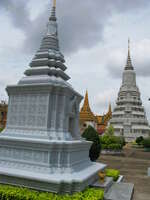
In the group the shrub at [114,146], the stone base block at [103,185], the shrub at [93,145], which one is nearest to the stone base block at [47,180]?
the stone base block at [103,185]

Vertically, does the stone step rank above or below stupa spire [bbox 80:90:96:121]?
below

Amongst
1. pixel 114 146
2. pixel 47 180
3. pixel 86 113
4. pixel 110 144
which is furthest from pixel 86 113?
pixel 47 180

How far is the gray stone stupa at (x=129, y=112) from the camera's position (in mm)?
60062

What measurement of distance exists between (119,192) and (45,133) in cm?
510

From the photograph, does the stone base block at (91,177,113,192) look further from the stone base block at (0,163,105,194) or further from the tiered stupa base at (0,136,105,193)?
the stone base block at (0,163,105,194)

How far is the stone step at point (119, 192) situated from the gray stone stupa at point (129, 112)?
160 feet

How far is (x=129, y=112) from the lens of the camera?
6038 cm

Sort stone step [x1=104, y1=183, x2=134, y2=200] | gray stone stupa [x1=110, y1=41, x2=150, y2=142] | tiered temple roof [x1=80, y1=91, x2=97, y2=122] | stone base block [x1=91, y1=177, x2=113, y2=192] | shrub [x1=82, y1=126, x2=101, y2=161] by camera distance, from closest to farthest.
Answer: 1. stone step [x1=104, y1=183, x2=134, y2=200]
2. stone base block [x1=91, y1=177, x2=113, y2=192]
3. shrub [x1=82, y1=126, x2=101, y2=161]
4. gray stone stupa [x1=110, y1=41, x2=150, y2=142]
5. tiered temple roof [x1=80, y1=91, x2=97, y2=122]

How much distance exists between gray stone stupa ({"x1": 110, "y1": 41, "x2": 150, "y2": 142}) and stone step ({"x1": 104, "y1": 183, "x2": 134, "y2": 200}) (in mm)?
48671

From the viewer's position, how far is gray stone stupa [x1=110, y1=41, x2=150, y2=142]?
60.1 meters

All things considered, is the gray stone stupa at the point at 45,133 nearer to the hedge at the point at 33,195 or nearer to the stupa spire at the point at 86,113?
the hedge at the point at 33,195

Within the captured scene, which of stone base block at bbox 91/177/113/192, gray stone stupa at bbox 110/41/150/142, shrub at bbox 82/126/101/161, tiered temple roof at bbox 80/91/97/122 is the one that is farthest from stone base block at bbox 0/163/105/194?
tiered temple roof at bbox 80/91/97/122

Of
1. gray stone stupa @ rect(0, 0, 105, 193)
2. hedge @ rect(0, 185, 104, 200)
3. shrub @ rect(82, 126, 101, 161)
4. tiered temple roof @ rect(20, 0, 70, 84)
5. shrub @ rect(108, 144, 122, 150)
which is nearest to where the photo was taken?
hedge @ rect(0, 185, 104, 200)

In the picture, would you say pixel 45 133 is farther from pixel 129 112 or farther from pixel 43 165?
pixel 129 112
